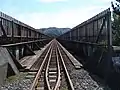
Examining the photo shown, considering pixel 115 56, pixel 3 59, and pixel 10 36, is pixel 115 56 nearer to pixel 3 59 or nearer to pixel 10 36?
pixel 3 59

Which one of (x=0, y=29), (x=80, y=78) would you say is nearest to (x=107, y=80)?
(x=80, y=78)

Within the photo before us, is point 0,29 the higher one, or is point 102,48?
point 0,29

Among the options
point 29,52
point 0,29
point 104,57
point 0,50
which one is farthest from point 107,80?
point 29,52

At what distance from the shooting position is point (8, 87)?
926cm

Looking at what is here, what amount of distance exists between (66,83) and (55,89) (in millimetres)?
1441

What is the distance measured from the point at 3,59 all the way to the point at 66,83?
312 centimetres

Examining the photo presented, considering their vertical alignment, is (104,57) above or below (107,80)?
above

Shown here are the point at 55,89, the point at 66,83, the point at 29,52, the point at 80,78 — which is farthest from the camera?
the point at 29,52

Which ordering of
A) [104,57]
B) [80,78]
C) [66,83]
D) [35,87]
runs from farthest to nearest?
[104,57] < [80,78] < [66,83] < [35,87]

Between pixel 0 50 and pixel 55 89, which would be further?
pixel 0 50

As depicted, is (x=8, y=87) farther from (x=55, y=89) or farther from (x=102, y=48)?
(x=102, y=48)

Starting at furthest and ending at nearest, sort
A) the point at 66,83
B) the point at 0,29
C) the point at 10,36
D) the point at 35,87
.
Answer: the point at 10,36, the point at 0,29, the point at 66,83, the point at 35,87

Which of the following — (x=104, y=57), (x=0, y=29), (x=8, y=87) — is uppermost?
(x=0, y=29)

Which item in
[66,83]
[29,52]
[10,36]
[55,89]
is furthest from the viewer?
[29,52]
